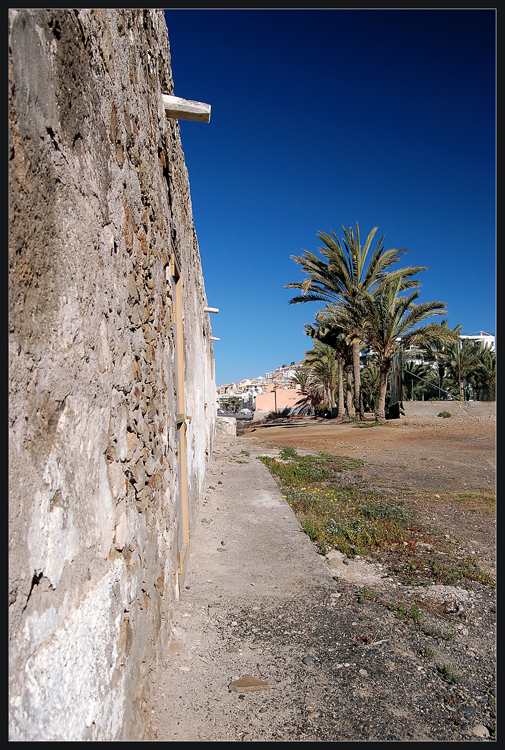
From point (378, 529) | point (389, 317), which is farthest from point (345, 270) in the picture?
point (378, 529)

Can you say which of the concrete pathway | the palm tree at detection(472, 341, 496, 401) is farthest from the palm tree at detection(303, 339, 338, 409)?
the concrete pathway

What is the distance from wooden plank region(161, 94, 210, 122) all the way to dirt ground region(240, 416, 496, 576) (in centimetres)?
415

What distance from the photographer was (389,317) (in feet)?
54.6

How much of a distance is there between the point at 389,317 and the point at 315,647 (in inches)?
597

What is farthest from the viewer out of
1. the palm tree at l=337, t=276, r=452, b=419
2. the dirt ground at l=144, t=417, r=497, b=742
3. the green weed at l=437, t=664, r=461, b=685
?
the palm tree at l=337, t=276, r=452, b=419

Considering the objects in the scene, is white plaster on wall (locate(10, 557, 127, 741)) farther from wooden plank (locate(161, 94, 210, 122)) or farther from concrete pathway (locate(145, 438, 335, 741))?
wooden plank (locate(161, 94, 210, 122))

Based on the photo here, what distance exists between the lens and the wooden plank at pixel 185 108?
323 centimetres

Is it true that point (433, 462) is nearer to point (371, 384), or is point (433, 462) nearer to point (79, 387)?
point (79, 387)

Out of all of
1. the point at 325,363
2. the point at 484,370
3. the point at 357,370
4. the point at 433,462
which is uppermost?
the point at 325,363

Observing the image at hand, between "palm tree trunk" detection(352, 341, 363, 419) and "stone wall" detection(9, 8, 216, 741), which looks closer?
"stone wall" detection(9, 8, 216, 741)

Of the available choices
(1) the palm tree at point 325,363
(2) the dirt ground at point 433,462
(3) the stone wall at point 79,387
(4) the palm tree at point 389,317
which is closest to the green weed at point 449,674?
(3) the stone wall at point 79,387

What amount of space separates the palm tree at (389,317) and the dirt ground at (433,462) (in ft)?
9.95

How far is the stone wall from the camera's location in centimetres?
89

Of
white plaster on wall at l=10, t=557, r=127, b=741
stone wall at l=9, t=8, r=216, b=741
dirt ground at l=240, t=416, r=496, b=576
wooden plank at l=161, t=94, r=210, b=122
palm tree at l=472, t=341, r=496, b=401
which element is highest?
wooden plank at l=161, t=94, r=210, b=122
